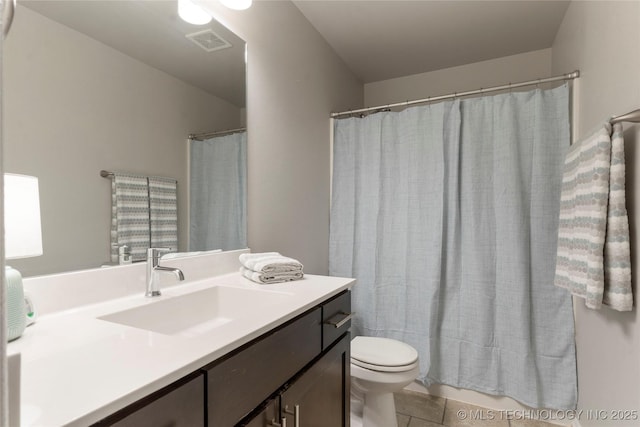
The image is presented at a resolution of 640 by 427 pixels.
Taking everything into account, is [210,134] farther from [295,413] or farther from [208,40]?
[295,413]

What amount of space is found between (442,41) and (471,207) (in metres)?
1.26

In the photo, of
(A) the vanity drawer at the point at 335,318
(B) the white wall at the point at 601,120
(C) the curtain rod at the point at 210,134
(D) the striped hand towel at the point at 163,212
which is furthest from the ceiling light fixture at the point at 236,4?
(B) the white wall at the point at 601,120

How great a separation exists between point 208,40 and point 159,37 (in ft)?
0.76

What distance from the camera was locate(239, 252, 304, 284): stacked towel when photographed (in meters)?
1.31

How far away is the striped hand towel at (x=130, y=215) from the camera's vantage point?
41.7 inches

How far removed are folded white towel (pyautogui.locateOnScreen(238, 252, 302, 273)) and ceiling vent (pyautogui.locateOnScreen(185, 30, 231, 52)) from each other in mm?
927

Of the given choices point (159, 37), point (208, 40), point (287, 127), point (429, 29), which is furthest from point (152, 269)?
point (429, 29)

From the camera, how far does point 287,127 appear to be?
6.23 feet

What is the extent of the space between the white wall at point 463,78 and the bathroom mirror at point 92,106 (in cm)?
195

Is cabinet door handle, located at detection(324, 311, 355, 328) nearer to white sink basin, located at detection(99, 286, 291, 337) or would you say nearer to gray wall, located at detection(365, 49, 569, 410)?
white sink basin, located at detection(99, 286, 291, 337)

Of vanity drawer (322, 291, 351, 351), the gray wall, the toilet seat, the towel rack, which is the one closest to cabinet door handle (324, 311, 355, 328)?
vanity drawer (322, 291, 351, 351)

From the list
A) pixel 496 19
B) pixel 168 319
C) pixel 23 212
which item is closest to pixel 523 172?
pixel 496 19

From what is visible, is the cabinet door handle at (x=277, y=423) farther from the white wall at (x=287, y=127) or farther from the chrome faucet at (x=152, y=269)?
the white wall at (x=287, y=127)

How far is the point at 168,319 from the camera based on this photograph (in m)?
1.03
